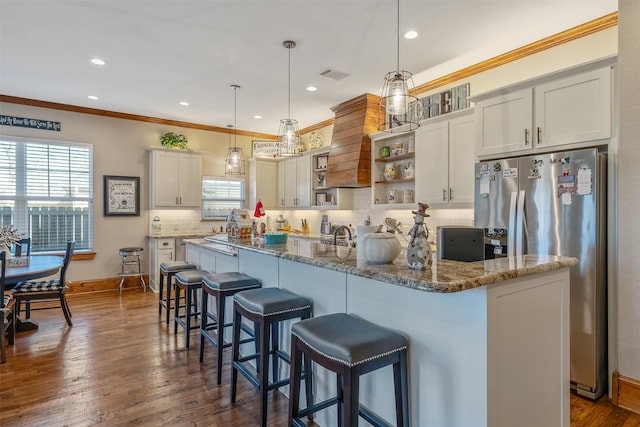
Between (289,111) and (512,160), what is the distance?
3.65 metres

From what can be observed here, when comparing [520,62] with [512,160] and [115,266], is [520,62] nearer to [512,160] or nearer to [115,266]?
[512,160]

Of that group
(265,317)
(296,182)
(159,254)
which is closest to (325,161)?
(296,182)

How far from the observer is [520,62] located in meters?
3.65

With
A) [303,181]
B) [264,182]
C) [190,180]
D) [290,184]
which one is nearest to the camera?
[190,180]

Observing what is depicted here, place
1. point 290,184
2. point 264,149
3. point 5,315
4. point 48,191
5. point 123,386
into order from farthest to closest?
point 264,149
point 290,184
point 48,191
point 5,315
point 123,386

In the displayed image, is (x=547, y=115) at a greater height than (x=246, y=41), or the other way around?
(x=246, y=41)

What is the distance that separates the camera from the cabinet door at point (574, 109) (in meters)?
2.49

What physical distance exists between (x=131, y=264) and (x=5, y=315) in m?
2.74

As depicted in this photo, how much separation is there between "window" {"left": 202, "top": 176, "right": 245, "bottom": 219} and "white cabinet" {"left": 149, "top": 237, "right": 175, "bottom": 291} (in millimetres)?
1108

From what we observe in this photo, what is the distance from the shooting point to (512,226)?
A: 284cm

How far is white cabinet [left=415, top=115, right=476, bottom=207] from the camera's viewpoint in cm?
376

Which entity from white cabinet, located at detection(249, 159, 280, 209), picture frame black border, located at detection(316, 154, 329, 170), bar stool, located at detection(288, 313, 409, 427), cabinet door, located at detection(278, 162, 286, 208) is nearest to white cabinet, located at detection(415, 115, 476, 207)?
picture frame black border, located at detection(316, 154, 329, 170)

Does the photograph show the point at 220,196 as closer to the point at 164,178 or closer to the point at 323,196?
the point at 164,178

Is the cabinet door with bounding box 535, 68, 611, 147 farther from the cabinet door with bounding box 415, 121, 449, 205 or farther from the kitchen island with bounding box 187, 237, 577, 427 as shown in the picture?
the kitchen island with bounding box 187, 237, 577, 427
